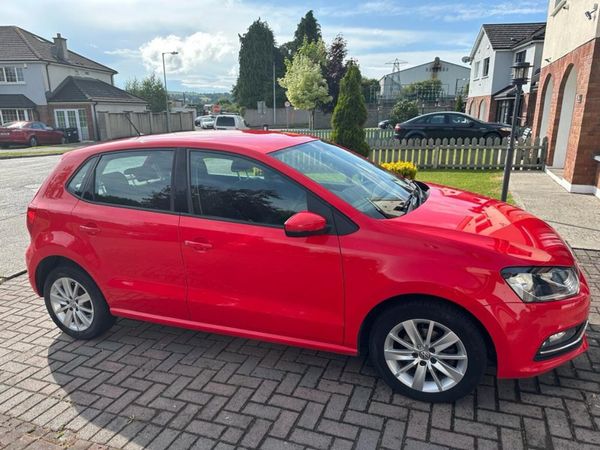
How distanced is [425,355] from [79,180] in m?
3.09

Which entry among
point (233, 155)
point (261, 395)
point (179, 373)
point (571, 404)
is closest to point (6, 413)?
point (179, 373)

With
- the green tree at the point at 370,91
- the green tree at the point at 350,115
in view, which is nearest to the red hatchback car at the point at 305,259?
the green tree at the point at 350,115

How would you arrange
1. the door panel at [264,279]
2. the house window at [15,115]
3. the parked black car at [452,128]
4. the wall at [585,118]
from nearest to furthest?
1. the door panel at [264,279]
2. the wall at [585,118]
3. the parked black car at [452,128]
4. the house window at [15,115]

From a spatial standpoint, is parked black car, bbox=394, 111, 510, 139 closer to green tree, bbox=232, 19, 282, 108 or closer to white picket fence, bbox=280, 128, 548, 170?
white picket fence, bbox=280, 128, 548, 170

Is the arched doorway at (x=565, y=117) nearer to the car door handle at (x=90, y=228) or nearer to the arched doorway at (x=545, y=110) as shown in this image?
the arched doorway at (x=545, y=110)

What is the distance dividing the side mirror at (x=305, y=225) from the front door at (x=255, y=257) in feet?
0.28

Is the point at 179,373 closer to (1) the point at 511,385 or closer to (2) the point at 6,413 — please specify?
(2) the point at 6,413

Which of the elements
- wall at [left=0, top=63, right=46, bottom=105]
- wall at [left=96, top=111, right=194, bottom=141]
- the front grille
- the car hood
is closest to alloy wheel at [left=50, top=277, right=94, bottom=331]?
the car hood

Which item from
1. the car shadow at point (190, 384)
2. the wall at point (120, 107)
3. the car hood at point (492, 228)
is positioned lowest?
the car shadow at point (190, 384)

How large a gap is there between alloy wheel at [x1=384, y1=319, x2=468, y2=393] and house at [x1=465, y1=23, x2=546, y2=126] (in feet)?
79.6

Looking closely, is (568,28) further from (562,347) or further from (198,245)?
(198,245)

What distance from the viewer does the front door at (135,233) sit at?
3359 millimetres

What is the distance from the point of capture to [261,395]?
9.98ft

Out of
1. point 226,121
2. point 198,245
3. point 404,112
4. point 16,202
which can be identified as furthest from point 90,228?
point 404,112
